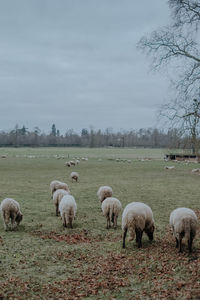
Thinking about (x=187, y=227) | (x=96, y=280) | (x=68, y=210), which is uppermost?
(x=187, y=227)

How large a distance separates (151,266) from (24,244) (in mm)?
4045

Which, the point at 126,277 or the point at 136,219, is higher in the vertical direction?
the point at 136,219

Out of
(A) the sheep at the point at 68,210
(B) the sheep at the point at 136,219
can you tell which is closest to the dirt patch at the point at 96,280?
(B) the sheep at the point at 136,219

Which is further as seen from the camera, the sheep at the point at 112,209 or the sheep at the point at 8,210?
the sheep at the point at 112,209

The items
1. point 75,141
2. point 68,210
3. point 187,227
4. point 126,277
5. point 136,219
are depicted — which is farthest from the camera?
point 75,141

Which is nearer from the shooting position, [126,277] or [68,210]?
[126,277]

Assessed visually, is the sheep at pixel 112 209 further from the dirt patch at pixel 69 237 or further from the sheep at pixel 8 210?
the sheep at pixel 8 210

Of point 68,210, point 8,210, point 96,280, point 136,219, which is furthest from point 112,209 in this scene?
point 96,280

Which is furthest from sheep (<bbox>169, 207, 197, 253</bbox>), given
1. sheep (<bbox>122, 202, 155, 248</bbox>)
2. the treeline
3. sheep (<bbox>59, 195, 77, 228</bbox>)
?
the treeline

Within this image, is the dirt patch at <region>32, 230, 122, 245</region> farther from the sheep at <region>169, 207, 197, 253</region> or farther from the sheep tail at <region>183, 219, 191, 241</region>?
the sheep tail at <region>183, 219, 191, 241</region>

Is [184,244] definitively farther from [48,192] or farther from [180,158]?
[180,158]

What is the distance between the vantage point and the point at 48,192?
19.9 meters

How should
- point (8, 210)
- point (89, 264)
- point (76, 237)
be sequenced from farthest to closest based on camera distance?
point (8, 210)
point (76, 237)
point (89, 264)

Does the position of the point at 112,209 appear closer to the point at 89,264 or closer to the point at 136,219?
the point at 136,219
